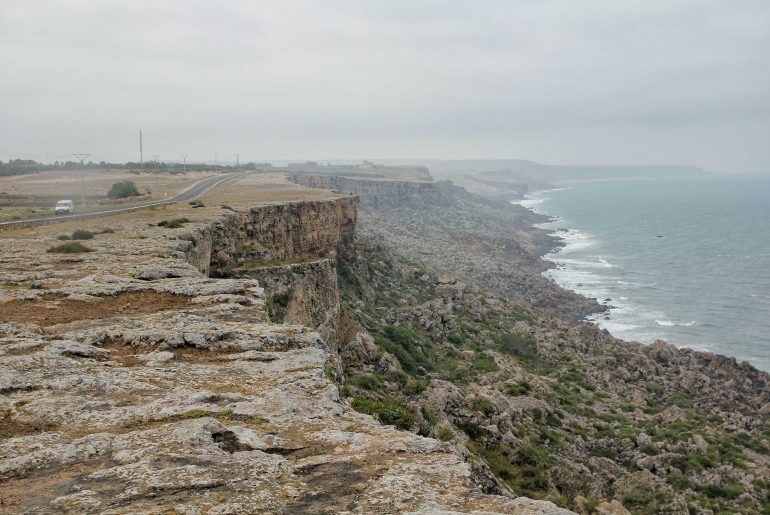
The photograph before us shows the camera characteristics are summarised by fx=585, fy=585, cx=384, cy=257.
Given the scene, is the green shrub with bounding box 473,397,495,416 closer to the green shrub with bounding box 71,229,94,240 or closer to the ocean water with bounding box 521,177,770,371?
the green shrub with bounding box 71,229,94,240

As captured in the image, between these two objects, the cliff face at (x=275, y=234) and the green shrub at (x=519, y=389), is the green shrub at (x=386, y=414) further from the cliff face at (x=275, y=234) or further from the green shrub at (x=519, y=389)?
the green shrub at (x=519, y=389)

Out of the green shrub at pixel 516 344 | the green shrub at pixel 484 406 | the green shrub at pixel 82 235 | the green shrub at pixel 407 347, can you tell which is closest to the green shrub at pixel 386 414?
the green shrub at pixel 484 406

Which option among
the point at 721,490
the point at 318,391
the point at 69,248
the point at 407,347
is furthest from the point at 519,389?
the point at 318,391

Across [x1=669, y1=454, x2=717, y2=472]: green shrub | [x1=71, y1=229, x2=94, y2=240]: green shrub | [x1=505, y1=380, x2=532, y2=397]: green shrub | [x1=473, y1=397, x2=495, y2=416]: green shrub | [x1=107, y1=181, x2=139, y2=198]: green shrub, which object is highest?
[x1=107, y1=181, x2=139, y2=198]: green shrub

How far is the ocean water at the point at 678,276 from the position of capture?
171ft

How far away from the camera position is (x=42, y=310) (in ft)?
36.4

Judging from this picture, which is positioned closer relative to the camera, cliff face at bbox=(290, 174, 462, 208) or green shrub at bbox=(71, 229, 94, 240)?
green shrub at bbox=(71, 229, 94, 240)

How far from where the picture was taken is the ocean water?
52094 millimetres

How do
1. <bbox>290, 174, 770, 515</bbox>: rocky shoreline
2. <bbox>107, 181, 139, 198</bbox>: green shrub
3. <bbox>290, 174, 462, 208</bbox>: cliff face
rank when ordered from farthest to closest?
<bbox>290, 174, 462, 208</bbox>: cliff face, <bbox>107, 181, 139, 198</bbox>: green shrub, <bbox>290, 174, 770, 515</bbox>: rocky shoreline

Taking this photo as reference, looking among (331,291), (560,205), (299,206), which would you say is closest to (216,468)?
(331,291)

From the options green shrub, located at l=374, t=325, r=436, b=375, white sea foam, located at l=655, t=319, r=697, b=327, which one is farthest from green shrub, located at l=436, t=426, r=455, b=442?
white sea foam, located at l=655, t=319, r=697, b=327

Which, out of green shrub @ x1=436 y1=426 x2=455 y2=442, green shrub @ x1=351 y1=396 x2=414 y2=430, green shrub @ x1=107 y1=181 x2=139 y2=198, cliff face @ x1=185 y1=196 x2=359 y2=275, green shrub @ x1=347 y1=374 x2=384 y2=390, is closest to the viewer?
green shrub @ x1=351 y1=396 x2=414 y2=430

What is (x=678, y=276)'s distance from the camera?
250ft

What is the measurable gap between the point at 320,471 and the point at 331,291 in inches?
795
